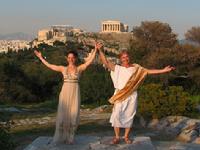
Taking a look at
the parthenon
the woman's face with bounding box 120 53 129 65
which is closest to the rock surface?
the woman's face with bounding box 120 53 129 65

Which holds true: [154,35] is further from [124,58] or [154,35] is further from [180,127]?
[124,58]

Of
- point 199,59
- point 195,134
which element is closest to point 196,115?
point 195,134

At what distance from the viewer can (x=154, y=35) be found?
1911 inches

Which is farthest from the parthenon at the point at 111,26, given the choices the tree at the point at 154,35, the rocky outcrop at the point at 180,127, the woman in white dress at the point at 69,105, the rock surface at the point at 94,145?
the woman in white dress at the point at 69,105

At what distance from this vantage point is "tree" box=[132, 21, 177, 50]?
47.8 metres

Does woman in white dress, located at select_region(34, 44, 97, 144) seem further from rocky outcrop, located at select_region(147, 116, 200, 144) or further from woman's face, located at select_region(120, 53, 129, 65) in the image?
rocky outcrop, located at select_region(147, 116, 200, 144)

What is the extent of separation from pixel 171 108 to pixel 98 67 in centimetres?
2509

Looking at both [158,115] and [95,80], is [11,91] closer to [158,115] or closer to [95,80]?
[95,80]

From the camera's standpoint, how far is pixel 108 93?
1266 inches

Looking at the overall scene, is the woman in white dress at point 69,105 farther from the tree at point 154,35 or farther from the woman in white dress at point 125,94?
the tree at point 154,35

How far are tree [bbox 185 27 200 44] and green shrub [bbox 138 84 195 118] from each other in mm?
33704

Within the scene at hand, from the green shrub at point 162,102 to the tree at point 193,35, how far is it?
111 feet

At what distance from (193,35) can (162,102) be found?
34.8m

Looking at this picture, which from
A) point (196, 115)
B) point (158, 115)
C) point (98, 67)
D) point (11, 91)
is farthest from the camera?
point (98, 67)
